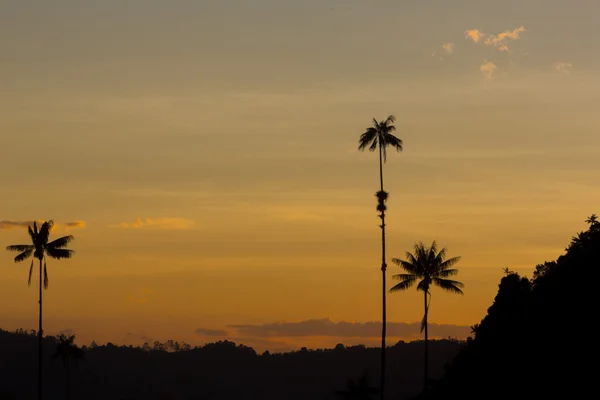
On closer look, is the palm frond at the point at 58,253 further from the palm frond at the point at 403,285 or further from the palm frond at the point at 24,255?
the palm frond at the point at 403,285

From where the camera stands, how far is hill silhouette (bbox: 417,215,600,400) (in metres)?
81.1

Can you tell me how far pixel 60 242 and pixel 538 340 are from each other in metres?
55.1

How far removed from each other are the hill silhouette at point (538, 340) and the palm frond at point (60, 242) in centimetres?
4277

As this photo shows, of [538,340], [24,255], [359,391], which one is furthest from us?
[359,391]

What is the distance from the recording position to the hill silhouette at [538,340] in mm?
81125

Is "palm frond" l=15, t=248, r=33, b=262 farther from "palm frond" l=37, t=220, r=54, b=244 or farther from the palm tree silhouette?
the palm tree silhouette

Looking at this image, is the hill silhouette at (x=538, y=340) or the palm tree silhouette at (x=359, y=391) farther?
the palm tree silhouette at (x=359, y=391)

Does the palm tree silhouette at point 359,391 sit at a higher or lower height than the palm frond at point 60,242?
lower

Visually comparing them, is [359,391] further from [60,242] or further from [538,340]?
[538,340]

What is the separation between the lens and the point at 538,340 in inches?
3386

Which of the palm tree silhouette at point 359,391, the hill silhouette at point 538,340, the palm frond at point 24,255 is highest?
the palm frond at point 24,255

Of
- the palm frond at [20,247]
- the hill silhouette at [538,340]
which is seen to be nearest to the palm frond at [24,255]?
the palm frond at [20,247]

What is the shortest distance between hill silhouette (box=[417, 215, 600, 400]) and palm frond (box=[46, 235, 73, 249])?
4277cm

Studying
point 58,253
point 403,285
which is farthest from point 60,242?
point 403,285
